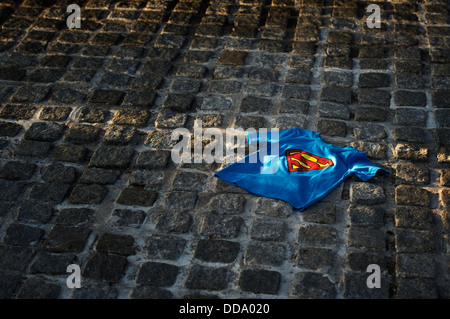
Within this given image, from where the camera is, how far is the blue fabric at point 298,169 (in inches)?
152

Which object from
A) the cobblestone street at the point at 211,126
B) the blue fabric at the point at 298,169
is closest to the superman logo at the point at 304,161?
the blue fabric at the point at 298,169

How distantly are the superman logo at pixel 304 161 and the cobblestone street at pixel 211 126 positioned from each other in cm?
29

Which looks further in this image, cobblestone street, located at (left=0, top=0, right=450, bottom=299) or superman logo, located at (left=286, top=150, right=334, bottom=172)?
superman logo, located at (left=286, top=150, right=334, bottom=172)

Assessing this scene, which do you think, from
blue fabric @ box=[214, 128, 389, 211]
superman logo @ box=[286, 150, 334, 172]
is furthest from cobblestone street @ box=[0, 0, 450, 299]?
superman logo @ box=[286, 150, 334, 172]

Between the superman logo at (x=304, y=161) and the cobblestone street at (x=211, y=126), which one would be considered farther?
the superman logo at (x=304, y=161)

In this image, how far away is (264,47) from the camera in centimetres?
538

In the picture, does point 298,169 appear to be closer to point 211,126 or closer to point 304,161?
point 304,161

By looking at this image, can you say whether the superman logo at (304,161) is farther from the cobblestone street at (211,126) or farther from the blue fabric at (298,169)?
the cobblestone street at (211,126)

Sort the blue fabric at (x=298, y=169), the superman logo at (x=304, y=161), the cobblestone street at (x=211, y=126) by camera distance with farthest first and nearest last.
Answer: the superman logo at (x=304, y=161) < the blue fabric at (x=298, y=169) < the cobblestone street at (x=211, y=126)

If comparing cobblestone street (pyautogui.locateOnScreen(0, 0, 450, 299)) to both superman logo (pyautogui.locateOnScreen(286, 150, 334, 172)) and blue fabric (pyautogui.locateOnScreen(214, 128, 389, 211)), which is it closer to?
blue fabric (pyautogui.locateOnScreen(214, 128, 389, 211))

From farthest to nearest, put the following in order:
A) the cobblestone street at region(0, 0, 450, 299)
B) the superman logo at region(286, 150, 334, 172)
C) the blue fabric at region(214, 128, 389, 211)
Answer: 1. the superman logo at region(286, 150, 334, 172)
2. the blue fabric at region(214, 128, 389, 211)
3. the cobblestone street at region(0, 0, 450, 299)

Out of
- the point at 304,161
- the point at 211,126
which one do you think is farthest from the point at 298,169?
the point at 211,126

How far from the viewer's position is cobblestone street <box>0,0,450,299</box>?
3348 mm
